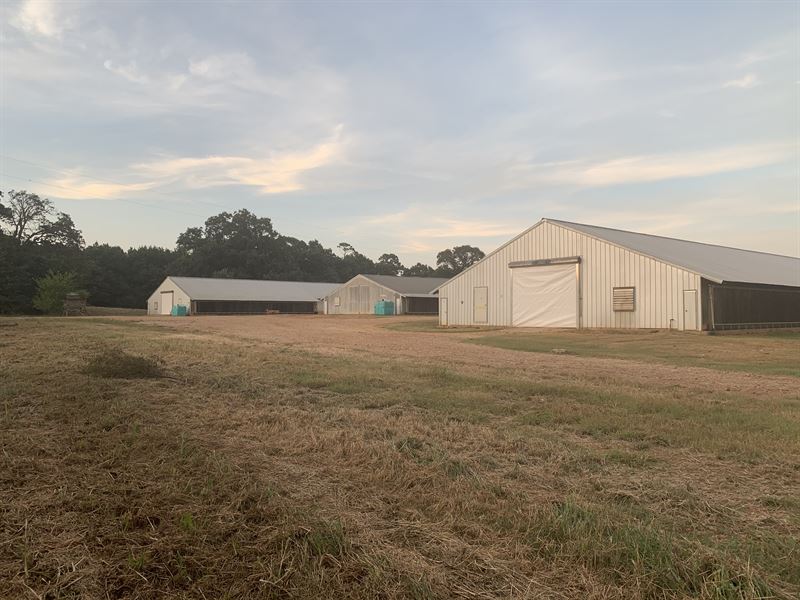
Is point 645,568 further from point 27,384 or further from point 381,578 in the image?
point 27,384

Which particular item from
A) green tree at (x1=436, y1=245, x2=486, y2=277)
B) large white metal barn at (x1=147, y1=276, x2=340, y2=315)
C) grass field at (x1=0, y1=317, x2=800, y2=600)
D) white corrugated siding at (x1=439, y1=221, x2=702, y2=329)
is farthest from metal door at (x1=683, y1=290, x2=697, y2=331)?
green tree at (x1=436, y1=245, x2=486, y2=277)

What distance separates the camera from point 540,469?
17.8 ft

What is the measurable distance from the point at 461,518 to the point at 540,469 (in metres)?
1.59

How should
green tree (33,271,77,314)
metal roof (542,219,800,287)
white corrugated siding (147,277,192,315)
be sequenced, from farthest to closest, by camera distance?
white corrugated siding (147,277,192,315)
green tree (33,271,77,314)
metal roof (542,219,800,287)

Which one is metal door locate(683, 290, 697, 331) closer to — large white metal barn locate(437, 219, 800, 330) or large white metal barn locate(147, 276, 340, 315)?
large white metal barn locate(437, 219, 800, 330)

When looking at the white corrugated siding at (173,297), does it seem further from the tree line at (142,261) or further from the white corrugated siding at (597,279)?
the white corrugated siding at (597,279)

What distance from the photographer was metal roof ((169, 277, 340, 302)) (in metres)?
69.2

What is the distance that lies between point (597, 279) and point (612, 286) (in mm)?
1041

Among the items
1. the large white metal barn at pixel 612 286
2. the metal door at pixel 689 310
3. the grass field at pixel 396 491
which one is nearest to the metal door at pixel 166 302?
the large white metal barn at pixel 612 286

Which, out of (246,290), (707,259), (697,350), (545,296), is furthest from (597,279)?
(246,290)

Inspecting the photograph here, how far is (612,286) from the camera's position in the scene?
102ft

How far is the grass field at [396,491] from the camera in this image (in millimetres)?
3260

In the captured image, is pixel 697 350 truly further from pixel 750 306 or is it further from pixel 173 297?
pixel 173 297

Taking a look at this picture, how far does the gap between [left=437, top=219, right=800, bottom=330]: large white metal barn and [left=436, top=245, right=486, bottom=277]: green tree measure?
271 feet
